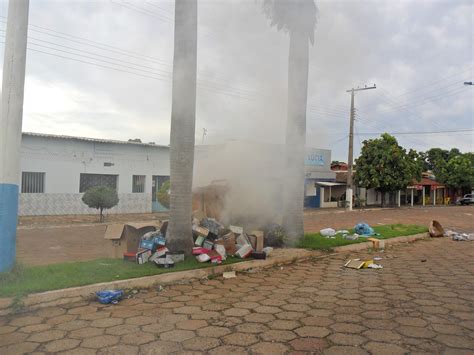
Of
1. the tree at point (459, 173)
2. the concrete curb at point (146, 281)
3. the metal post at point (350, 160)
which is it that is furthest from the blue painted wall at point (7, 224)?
the tree at point (459, 173)

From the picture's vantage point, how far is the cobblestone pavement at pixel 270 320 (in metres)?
3.25

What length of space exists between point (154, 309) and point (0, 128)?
9.34ft

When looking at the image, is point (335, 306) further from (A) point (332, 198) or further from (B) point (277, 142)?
(A) point (332, 198)

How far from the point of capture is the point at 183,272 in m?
5.53

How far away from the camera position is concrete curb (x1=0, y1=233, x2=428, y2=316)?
4.18 m

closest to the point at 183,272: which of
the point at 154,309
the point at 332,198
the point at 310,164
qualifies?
the point at 154,309

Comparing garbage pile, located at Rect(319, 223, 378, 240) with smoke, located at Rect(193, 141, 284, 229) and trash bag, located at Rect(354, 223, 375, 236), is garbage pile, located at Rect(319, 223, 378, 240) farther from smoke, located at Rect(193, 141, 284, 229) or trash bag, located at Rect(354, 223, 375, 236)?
smoke, located at Rect(193, 141, 284, 229)

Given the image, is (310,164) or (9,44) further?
(310,164)

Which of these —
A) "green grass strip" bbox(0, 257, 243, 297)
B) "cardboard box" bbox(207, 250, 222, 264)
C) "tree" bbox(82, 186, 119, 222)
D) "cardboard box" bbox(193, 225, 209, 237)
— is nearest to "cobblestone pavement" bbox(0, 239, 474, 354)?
"green grass strip" bbox(0, 257, 243, 297)

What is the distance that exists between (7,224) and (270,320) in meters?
3.30

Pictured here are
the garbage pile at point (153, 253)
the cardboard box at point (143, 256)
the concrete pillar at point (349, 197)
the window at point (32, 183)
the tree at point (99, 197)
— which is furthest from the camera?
the concrete pillar at point (349, 197)

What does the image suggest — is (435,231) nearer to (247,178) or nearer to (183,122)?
(247,178)

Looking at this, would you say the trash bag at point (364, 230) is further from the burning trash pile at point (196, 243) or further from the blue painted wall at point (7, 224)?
the blue painted wall at point (7, 224)

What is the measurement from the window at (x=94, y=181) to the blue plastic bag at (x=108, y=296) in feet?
47.4
